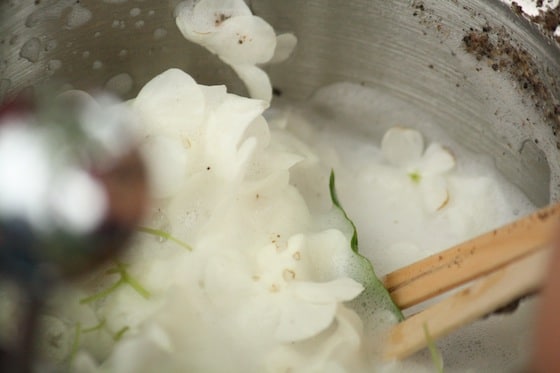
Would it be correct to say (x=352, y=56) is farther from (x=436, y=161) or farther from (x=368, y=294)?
(x=368, y=294)

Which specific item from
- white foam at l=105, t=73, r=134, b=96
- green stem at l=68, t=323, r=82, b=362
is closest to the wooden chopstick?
green stem at l=68, t=323, r=82, b=362

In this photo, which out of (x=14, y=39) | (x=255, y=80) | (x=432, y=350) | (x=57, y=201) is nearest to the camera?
(x=57, y=201)

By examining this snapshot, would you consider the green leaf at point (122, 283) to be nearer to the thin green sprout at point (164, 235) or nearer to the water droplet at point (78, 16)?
the thin green sprout at point (164, 235)

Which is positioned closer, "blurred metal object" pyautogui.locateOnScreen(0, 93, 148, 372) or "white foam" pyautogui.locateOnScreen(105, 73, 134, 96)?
"blurred metal object" pyautogui.locateOnScreen(0, 93, 148, 372)

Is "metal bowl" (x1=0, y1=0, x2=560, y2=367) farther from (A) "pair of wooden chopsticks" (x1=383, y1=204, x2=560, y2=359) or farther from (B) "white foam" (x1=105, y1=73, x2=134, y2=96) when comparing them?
(A) "pair of wooden chopsticks" (x1=383, y1=204, x2=560, y2=359)

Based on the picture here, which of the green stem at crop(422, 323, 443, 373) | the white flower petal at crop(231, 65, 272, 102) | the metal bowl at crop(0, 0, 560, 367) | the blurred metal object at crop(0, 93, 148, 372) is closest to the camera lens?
the blurred metal object at crop(0, 93, 148, 372)

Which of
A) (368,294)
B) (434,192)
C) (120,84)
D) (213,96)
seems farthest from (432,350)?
(120,84)
